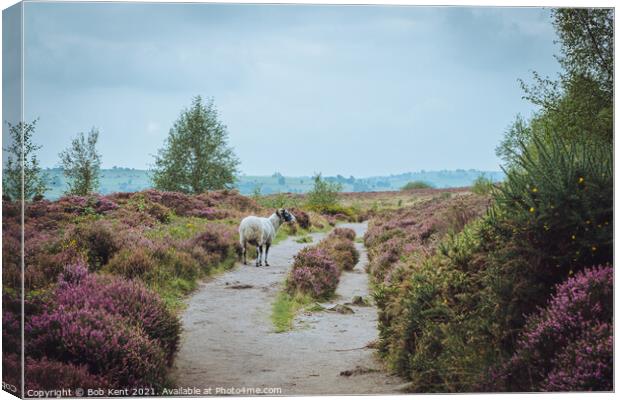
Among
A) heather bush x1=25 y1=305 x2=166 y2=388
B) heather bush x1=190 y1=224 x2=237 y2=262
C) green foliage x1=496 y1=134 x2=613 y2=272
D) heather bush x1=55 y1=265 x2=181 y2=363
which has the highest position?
green foliage x1=496 y1=134 x2=613 y2=272

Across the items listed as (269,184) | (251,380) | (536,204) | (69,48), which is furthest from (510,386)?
(69,48)

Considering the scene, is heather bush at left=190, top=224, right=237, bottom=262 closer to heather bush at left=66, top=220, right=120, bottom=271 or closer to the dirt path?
the dirt path

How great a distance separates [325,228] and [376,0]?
490 cm

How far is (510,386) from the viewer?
295 inches

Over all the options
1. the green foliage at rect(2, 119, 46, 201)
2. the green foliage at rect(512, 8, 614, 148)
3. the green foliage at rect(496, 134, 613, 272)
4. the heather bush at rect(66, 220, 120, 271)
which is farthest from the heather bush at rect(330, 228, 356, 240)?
the green foliage at rect(2, 119, 46, 201)

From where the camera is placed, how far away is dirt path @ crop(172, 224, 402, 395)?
27.8 ft

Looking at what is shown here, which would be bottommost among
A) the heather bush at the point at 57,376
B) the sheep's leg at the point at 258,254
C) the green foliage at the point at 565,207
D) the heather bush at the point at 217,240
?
the heather bush at the point at 57,376

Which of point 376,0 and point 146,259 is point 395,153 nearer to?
point 376,0

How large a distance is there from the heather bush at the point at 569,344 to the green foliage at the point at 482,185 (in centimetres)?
206

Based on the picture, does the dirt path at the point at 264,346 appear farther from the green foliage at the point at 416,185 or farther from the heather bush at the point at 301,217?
the heather bush at the point at 301,217

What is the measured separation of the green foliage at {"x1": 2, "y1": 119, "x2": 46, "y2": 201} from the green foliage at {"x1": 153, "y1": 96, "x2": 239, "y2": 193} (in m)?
1.65

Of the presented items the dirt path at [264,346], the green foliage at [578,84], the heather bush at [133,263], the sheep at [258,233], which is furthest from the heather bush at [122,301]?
the green foliage at [578,84]

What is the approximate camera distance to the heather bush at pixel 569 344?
7047mm

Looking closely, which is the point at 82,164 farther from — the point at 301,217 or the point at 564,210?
the point at 564,210
